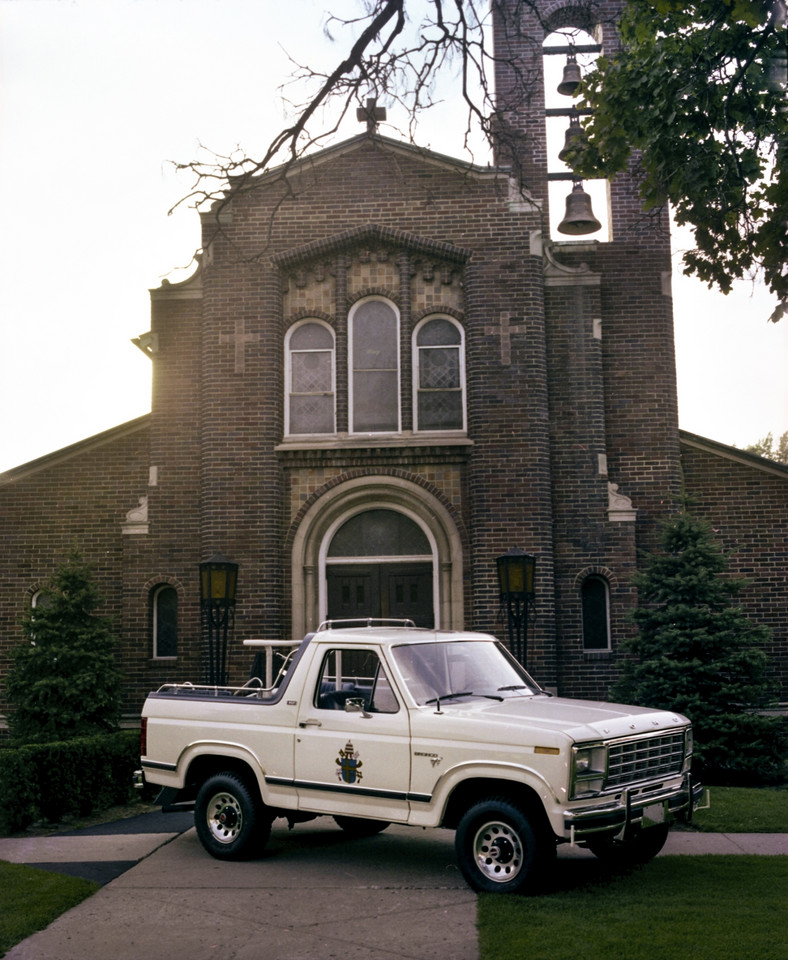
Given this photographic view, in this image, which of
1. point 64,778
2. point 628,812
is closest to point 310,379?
point 64,778

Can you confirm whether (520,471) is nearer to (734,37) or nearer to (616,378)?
(616,378)

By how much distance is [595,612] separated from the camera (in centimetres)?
1647

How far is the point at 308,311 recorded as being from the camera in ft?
56.4

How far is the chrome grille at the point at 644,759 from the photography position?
727 cm

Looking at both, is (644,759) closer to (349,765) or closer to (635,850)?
(635,850)

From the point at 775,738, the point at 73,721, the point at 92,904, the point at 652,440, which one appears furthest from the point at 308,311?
the point at 92,904

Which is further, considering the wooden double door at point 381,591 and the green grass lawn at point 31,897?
the wooden double door at point 381,591

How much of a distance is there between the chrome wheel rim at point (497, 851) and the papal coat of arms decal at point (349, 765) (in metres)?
1.06

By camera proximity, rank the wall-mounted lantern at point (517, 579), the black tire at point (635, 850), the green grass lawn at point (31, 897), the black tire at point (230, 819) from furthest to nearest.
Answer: the wall-mounted lantern at point (517, 579)
the black tire at point (230, 819)
the black tire at point (635, 850)
the green grass lawn at point (31, 897)

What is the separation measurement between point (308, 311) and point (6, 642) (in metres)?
7.08

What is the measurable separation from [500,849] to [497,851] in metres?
0.03

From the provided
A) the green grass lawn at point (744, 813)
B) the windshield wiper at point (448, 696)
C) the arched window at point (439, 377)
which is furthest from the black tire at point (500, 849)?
the arched window at point (439, 377)

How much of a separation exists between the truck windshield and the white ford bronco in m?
0.01

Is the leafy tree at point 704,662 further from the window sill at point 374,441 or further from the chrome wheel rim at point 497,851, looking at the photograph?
the chrome wheel rim at point 497,851
